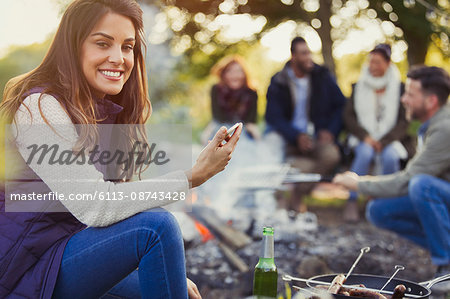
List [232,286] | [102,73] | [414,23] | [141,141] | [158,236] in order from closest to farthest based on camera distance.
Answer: [158,236] < [102,73] < [141,141] < [232,286] < [414,23]

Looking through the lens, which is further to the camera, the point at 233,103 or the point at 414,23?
the point at 414,23

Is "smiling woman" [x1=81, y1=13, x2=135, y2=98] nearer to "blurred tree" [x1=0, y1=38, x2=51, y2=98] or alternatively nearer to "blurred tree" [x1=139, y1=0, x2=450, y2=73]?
"blurred tree" [x1=0, y1=38, x2=51, y2=98]

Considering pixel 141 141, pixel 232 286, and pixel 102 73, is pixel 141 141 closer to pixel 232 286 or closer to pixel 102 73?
pixel 102 73

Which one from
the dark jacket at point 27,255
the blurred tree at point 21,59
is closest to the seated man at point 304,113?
the blurred tree at point 21,59

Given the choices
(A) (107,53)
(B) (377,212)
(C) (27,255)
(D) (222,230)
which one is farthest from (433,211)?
(C) (27,255)

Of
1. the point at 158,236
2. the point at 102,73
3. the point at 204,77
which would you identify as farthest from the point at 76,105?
the point at 204,77

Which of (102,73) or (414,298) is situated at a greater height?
(102,73)

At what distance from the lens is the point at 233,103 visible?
17.6 ft

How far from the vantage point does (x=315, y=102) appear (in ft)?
17.4

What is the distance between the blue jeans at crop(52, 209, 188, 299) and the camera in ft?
5.42

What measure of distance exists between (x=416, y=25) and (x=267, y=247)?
5.14 m

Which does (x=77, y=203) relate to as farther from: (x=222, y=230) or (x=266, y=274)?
(x=222, y=230)

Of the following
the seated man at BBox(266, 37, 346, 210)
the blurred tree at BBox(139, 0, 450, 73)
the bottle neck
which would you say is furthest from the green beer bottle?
the blurred tree at BBox(139, 0, 450, 73)

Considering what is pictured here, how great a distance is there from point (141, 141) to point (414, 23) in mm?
5022
